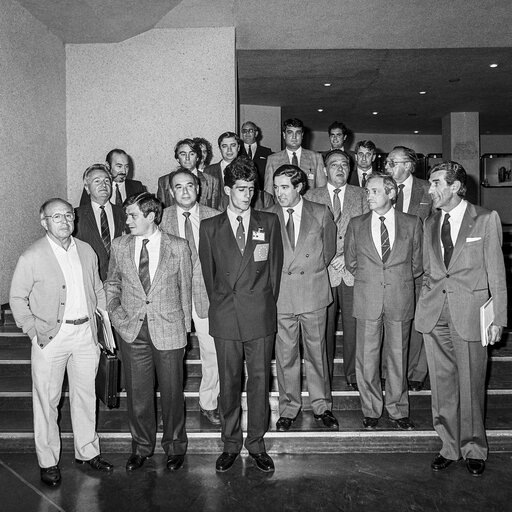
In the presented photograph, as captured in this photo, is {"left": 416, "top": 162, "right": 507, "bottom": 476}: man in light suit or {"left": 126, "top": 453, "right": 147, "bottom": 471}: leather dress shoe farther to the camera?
{"left": 126, "top": 453, "right": 147, "bottom": 471}: leather dress shoe

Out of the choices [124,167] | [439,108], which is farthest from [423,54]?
[124,167]

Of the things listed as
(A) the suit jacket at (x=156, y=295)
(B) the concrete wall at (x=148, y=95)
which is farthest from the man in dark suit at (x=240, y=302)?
(B) the concrete wall at (x=148, y=95)

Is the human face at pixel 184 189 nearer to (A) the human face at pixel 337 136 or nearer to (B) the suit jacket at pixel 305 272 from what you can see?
(B) the suit jacket at pixel 305 272

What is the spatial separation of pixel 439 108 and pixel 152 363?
415 inches

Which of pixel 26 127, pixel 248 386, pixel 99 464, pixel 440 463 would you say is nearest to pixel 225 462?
pixel 248 386

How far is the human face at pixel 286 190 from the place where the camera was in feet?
11.7

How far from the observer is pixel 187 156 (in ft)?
15.0

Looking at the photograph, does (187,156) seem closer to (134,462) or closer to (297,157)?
(297,157)

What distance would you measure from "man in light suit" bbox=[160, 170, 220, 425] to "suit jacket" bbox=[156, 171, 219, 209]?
0.83 meters

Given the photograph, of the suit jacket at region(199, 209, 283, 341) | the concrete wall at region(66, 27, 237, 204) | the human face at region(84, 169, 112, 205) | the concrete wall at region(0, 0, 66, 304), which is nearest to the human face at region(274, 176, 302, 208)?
the suit jacket at region(199, 209, 283, 341)

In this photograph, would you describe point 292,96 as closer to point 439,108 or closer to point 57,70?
point 439,108

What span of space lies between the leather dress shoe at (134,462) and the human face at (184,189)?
1.75m

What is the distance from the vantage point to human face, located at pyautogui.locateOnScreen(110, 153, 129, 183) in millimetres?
4803

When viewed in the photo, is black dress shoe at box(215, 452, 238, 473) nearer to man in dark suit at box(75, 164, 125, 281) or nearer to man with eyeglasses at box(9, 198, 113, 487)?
man with eyeglasses at box(9, 198, 113, 487)
